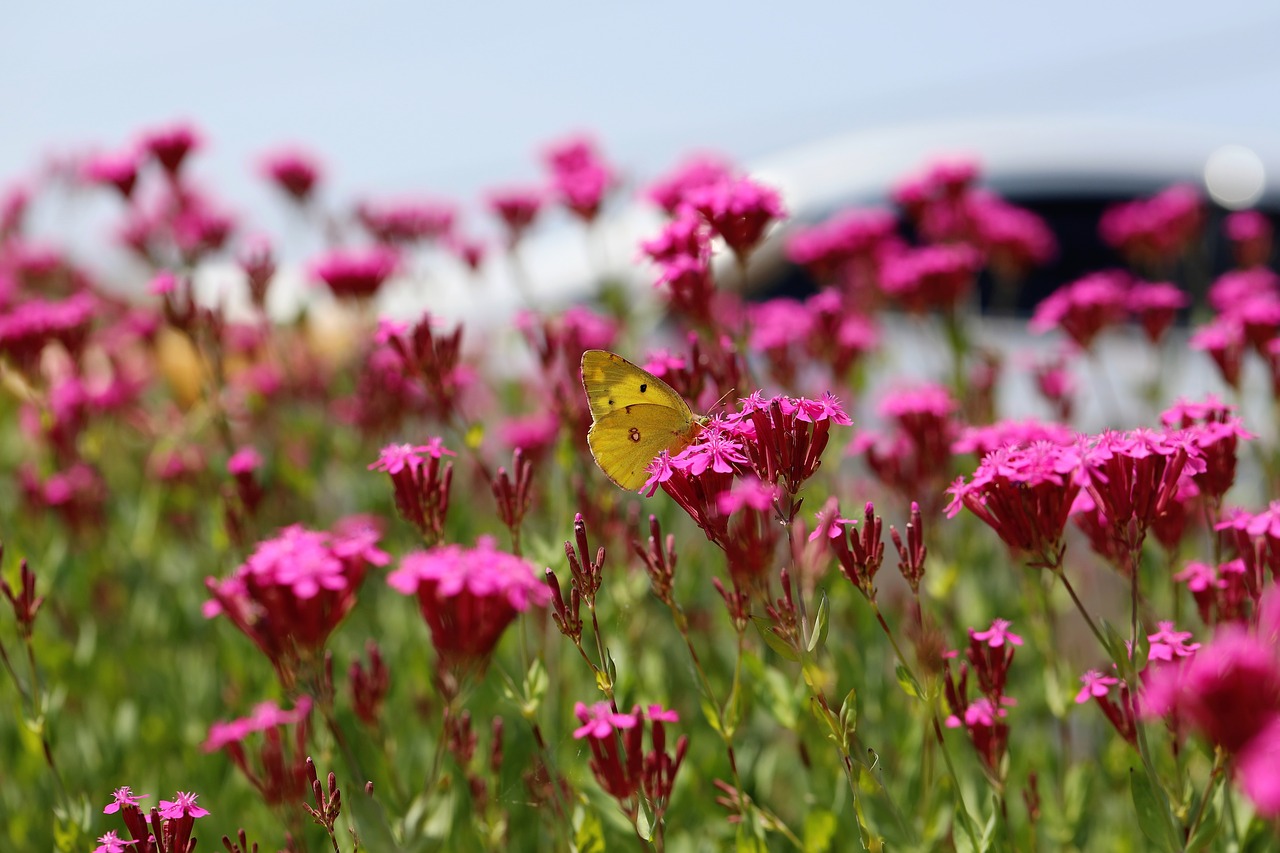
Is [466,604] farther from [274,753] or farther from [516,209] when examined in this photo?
[516,209]

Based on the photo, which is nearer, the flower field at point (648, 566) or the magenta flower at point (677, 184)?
the flower field at point (648, 566)

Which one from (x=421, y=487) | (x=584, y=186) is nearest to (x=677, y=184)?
(x=584, y=186)

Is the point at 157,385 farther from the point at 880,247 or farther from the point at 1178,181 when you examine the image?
the point at 1178,181

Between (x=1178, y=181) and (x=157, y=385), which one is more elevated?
(x=1178, y=181)

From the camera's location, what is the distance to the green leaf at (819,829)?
1.95 m

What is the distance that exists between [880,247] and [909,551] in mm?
2539

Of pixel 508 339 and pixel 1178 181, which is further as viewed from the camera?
pixel 1178 181

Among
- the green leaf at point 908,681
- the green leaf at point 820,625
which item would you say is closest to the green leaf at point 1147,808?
the green leaf at point 908,681

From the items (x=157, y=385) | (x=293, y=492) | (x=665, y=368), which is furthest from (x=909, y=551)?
(x=157, y=385)

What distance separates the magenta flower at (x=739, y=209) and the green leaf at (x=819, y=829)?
1186mm

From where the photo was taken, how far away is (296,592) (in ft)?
5.64

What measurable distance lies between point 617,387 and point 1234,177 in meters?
7.27

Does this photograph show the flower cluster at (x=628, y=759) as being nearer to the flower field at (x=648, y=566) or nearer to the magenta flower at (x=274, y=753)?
the flower field at (x=648, y=566)

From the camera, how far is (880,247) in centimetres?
411
